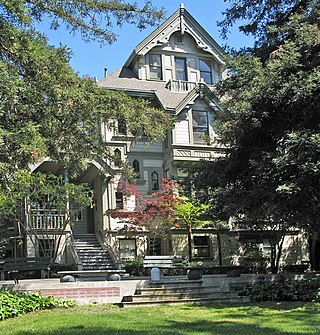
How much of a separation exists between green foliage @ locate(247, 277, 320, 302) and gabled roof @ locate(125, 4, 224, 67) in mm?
17964

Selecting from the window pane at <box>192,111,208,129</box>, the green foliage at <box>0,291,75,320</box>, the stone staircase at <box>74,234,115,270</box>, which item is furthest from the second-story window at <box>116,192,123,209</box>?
the green foliage at <box>0,291,75,320</box>

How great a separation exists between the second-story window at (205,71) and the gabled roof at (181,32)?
2.18 ft

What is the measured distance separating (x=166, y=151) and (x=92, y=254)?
6682 mm

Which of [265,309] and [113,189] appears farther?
[113,189]

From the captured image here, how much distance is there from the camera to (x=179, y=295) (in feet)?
42.4

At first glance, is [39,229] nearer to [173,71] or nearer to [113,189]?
[113,189]

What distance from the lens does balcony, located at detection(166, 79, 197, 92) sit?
90.9 feet

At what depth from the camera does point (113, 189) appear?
79.9 ft

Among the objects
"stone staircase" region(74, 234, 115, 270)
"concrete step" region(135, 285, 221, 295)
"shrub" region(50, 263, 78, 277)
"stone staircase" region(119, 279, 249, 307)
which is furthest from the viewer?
"stone staircase" region(74, 234, 115, 270)

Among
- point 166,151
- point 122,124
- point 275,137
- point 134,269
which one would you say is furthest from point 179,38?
point 122,124

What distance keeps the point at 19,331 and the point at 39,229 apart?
14.3 metres

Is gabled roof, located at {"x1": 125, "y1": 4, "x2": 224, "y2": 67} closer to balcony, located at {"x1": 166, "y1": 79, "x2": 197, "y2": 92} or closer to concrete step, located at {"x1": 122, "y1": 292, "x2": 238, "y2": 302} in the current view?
balcony, located at {"x1": 166, "y1": 79, "x2": 197, "y2": 92}

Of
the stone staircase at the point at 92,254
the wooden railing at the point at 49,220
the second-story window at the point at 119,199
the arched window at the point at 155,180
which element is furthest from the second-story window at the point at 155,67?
the wooden railing at the point at 49,220

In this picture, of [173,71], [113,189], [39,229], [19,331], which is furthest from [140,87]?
[19,331]
